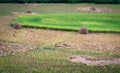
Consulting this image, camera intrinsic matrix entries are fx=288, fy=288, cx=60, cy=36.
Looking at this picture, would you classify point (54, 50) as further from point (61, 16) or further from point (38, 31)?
point (61, 16)

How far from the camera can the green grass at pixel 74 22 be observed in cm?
1093

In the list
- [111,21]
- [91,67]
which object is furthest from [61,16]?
[91,67]

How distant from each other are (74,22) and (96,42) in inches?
141

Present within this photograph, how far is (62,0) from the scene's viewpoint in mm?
20734

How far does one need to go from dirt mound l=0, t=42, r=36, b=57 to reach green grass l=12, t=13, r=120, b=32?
2.80 m

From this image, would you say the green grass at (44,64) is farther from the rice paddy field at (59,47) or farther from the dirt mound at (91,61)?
the dirt mound at (91,61)

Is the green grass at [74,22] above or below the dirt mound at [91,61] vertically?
below

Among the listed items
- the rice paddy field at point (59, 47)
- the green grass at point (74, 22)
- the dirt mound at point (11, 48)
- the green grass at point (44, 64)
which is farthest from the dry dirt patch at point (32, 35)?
the green grass at point (44, 64)

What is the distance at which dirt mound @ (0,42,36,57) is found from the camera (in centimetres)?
759

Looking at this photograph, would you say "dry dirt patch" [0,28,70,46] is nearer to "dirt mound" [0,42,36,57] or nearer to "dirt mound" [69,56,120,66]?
"dirt mound" [0,42,36,57]

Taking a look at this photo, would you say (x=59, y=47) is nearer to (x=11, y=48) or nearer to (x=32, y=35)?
(x=11, y=48)

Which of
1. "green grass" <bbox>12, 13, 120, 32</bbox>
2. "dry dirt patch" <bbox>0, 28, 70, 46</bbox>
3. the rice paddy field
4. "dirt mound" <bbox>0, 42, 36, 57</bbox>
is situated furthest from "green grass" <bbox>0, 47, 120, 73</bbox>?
"green grass" <bbox>12, 13, 120, 32</bbox>

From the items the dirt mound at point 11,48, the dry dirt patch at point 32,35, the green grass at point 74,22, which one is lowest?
the green grass at point 74,22

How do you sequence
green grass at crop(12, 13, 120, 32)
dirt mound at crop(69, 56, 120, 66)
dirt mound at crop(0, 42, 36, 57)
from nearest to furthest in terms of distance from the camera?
1. dirt mound at crop(69, 56, 120, 66)
2. dirt mound at crop(0, 42, 36, 57)
3. green grass at crop(12, 13, 120, 32)
